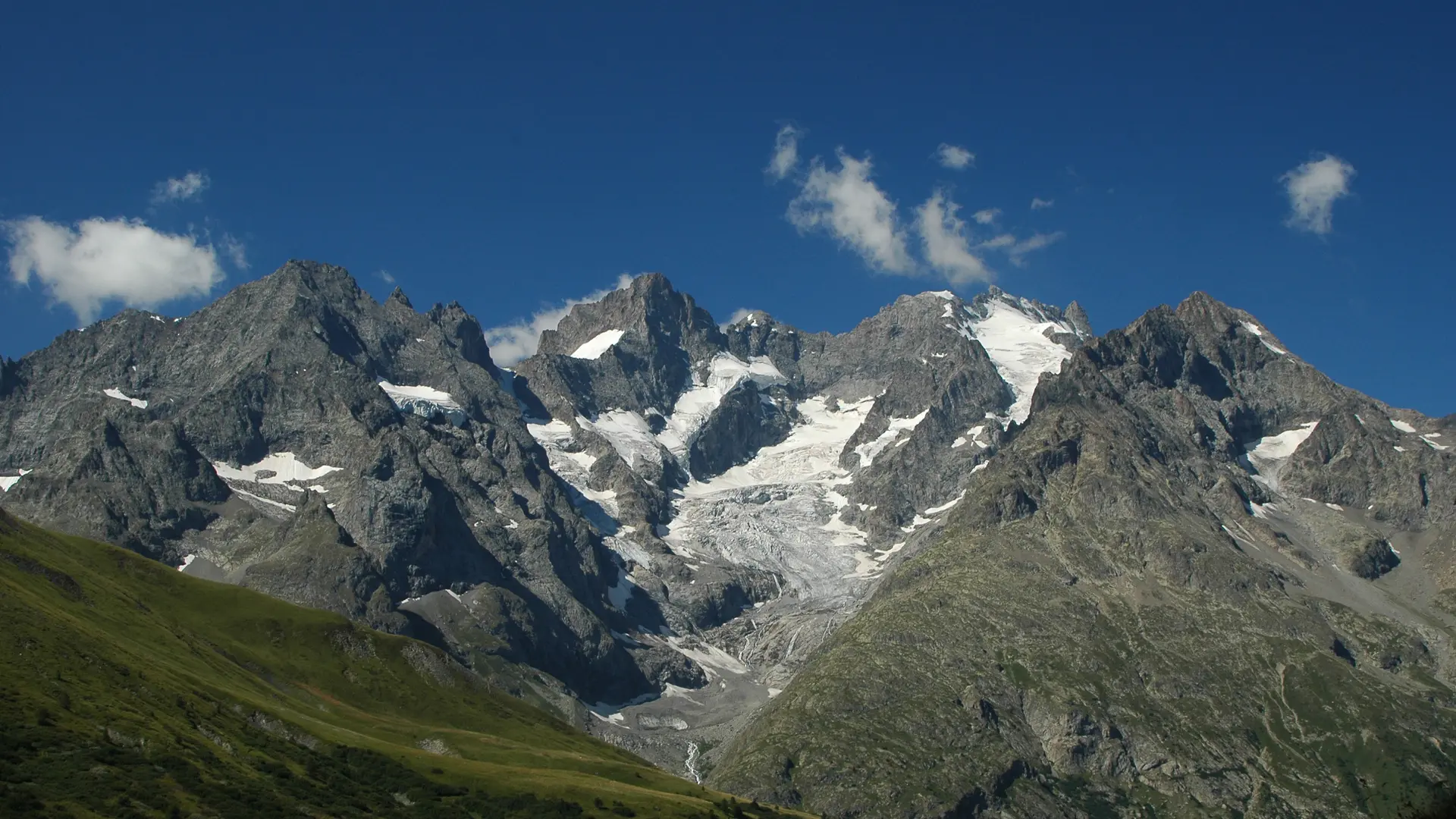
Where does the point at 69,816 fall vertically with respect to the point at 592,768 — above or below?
below

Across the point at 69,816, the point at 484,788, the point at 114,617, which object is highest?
the point at 114,617

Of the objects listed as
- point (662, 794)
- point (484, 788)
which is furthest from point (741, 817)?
point (484, 788)

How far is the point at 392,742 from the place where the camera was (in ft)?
622

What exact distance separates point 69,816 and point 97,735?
2760cm

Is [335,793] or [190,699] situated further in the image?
[190,699]

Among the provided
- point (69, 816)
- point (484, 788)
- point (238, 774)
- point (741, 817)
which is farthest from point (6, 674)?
point (741, 817)

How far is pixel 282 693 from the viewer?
198 metres

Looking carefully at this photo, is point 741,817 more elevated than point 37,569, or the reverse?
point 37,569

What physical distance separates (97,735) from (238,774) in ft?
42.6

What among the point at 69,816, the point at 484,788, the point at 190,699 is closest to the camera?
the point at 69,816

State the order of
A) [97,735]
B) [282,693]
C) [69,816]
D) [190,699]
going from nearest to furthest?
[69,816] → [97,735] → [190,699] → [282,693]

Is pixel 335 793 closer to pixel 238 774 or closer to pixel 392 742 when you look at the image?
pixel 238 774

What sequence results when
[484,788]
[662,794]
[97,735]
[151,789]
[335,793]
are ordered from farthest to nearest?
1. [662,794]
2. [484,788]
3. [335,793]
4. [97,735]
5. [151,789]

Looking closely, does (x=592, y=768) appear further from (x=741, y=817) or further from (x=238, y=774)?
(x=238, y=774)
